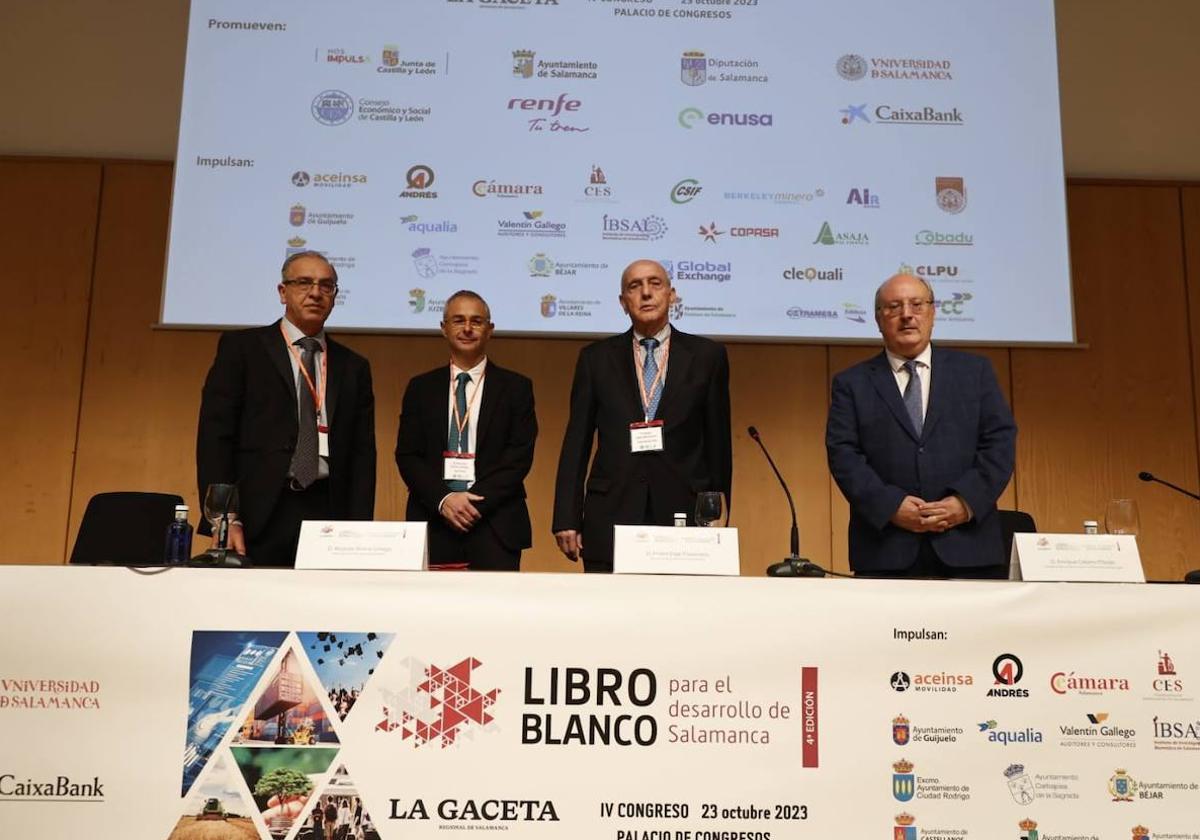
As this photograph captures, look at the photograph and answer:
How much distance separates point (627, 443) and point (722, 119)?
5.86 ft

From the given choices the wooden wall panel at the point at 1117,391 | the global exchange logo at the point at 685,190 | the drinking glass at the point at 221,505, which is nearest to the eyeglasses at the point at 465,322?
the drinking glass at the point at 221,505

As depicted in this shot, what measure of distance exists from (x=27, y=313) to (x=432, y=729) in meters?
3.90

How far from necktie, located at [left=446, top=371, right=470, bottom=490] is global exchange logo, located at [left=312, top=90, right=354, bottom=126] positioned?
1542 millimetres

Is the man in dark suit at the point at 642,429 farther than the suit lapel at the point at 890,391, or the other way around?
the man in dark suit at the point at 642,429

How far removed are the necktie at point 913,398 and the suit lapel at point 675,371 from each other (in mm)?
667

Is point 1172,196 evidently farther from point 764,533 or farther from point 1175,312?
point 764,533

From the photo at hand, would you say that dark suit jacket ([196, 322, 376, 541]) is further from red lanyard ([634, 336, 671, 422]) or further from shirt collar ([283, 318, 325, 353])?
red lanyard ([634, 336, 671, 422])

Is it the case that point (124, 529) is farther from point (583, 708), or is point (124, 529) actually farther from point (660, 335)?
point (583, 708)

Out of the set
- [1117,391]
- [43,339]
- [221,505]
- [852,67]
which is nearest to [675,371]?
[221,505]

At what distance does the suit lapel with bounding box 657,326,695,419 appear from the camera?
11.5 ft

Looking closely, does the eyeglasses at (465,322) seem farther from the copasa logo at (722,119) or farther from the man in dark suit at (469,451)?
the copasa logo at (722,119)

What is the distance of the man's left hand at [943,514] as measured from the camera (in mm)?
2908

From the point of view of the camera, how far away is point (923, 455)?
10.2ft

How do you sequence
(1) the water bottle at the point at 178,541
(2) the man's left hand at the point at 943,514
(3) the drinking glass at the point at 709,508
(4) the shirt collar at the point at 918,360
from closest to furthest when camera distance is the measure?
1. (1) the water bottle at the point at 178,541
2. (3) the drinking glass at the point at 709,508
3. (2) the man's left hand at the point at 943,514
4. (4) the shirt collar at the point at 918,360
